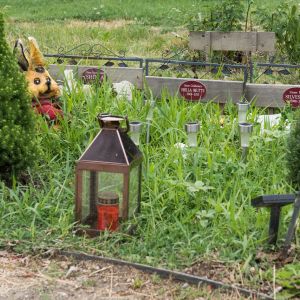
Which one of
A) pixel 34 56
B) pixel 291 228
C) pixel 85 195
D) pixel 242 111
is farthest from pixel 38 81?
pixel 291 228

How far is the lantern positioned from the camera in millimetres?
4469

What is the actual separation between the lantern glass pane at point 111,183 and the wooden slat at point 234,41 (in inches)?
247

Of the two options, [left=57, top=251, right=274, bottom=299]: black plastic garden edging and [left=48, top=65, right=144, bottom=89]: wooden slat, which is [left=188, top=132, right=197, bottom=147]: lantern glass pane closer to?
[left=57, top=251, right=274, bottom=299]: black plastic garden edging

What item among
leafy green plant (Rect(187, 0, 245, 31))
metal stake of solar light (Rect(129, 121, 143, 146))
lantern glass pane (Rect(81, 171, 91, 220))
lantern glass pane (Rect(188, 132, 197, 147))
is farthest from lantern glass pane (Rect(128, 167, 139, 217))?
leafy green plant (Rect(187, 0, 245, 31))

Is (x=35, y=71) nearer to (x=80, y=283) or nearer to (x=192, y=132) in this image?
(x=192, y=132)

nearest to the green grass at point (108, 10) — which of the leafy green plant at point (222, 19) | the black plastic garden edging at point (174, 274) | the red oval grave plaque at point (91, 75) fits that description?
the leafy green plant at point (222, 19)

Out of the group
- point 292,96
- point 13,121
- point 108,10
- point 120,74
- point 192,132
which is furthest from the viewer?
point 108,10

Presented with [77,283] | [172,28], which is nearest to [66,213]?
[77,283]

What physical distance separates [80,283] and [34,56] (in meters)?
2.71

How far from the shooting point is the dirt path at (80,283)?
13.0 ft

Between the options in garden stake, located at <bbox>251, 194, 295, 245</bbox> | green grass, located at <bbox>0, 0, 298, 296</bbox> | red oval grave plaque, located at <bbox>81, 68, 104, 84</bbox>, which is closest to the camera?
garden stake, located at <bbox>251, 194, 295, 245</bbox>

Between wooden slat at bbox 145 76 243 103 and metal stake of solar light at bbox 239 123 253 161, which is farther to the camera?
wooden slat at bbox 145 76 243 103

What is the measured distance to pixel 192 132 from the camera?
17.3 ft

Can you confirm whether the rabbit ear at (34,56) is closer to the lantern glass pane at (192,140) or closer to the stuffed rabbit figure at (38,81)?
the stuffed rabbit figure at (38,81)
